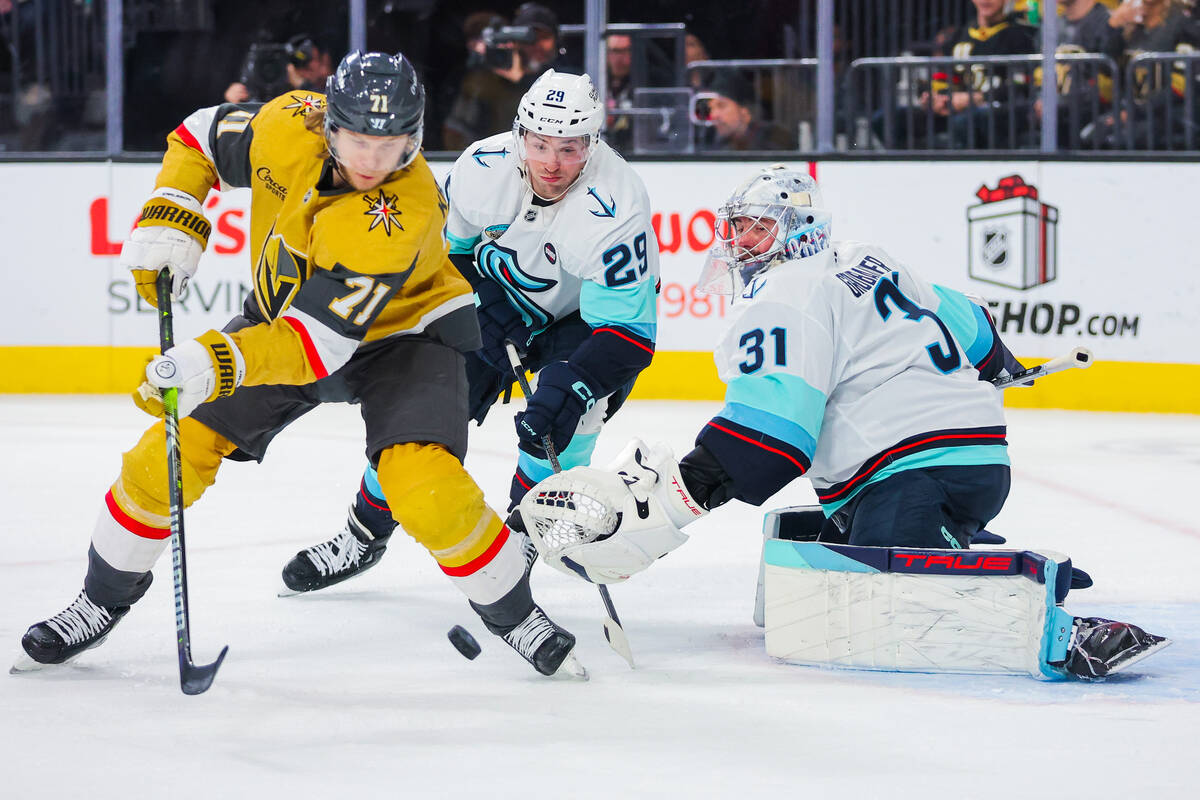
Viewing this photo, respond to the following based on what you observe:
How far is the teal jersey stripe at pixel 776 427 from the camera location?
255 centimetres

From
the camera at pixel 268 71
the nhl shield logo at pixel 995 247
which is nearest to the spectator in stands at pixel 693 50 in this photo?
the nhl shield logo at pixel 995 247

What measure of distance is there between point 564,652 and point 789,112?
4225 mm

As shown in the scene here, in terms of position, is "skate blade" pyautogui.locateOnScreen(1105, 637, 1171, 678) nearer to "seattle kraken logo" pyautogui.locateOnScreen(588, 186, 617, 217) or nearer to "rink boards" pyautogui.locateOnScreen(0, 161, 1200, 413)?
"seattle kraken logo" pyautogui.locateOnScreen(588, 186, 617, 217)

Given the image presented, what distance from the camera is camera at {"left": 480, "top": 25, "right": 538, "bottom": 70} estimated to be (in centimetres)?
676

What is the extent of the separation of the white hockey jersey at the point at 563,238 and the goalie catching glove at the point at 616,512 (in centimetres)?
60

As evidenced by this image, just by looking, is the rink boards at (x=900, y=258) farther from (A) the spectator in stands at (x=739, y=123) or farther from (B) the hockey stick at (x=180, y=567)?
(B) the hockey stick at (x=180, y=567)

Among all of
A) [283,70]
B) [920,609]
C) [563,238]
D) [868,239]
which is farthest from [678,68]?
[920,609]

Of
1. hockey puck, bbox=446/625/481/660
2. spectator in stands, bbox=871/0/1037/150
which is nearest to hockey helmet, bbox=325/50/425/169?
hockey puck, bbox=446/625/481/660

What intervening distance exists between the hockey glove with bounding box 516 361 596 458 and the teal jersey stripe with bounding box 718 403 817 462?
0.51 m

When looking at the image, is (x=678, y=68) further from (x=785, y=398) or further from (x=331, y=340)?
(x=331, y=340)

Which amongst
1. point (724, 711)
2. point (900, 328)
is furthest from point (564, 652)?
point (900, 328)

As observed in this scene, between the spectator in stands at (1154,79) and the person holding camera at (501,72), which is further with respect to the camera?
the person holding camera at (501,72)

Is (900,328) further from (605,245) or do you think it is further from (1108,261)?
(1108,261)

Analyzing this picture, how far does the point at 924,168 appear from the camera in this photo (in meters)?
6.17
